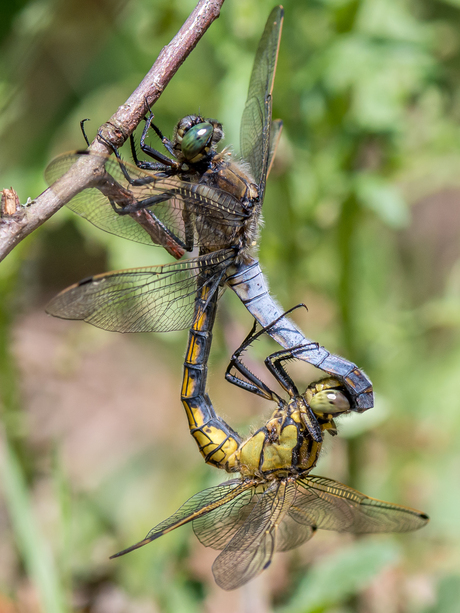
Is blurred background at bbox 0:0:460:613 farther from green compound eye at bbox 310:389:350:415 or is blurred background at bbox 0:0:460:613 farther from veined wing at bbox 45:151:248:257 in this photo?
veined wing at bbox 45:151:248:257

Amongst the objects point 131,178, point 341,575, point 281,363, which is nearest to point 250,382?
point 281,363

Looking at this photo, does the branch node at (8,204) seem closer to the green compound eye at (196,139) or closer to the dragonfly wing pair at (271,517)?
the green compound eye at (196,139)

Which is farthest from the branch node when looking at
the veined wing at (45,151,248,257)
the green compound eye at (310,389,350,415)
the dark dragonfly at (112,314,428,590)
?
the green compound eye at (310,389,350,415)

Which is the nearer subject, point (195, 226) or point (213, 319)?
point (195, 226)

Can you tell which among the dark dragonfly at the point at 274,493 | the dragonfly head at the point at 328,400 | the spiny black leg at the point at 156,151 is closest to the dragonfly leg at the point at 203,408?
the dark dragonfly at the point at 274,493

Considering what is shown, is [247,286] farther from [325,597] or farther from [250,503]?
[325,597]

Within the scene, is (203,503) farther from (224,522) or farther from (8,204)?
(8,204)

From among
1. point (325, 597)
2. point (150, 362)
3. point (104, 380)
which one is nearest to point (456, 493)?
point (325, 597)
